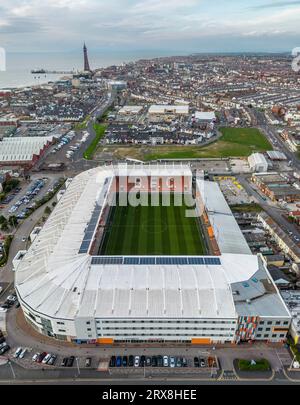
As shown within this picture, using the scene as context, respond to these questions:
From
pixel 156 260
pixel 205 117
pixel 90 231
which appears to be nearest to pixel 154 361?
pixel 156 260

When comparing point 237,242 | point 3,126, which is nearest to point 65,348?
point 237,242

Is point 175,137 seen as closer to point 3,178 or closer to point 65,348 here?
point 3,178

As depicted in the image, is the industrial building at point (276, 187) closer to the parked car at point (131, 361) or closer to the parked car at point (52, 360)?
the parked car at point (131, 361)

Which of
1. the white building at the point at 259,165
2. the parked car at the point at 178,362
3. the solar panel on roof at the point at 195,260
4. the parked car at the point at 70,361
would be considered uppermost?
the white building at the point at 259,165

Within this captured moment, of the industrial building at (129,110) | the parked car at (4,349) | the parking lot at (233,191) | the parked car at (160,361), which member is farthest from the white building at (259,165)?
the industrial building at (129,110)

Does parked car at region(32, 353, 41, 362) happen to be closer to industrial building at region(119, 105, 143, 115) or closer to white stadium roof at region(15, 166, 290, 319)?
white stadium roof at region(15, 166, 290, 319)

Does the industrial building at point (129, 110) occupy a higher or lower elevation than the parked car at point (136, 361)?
higher
